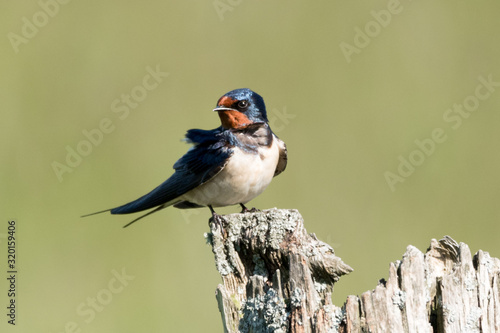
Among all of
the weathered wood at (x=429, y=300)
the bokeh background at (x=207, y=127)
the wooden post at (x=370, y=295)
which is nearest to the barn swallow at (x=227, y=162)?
the bokeh background at (x=207, y=127)

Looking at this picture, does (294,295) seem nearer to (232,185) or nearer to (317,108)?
(232,185)

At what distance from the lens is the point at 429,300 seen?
7.02ft

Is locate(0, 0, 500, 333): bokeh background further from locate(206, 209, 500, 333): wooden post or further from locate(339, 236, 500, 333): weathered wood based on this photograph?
locate(339, 236, 500, 333): weathered wood

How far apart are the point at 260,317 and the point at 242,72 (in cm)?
314

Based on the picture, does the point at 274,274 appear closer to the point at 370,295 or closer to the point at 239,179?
the point at 370,295

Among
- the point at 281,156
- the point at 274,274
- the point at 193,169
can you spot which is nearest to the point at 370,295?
the point at 274,274

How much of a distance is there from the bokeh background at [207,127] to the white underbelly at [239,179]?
1.06m

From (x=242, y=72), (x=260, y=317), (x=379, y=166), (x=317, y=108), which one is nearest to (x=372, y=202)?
(x=379, y=166)

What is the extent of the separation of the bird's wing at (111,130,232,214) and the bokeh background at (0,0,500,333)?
0.97m

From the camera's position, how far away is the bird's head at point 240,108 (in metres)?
3.67

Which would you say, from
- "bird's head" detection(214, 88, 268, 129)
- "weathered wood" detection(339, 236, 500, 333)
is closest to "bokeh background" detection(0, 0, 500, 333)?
"bird's head" detection(214, 88, 268, 129)

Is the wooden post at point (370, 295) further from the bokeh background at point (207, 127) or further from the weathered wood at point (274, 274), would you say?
the bokeh background at point (207, 127)

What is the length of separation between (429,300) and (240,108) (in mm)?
1808

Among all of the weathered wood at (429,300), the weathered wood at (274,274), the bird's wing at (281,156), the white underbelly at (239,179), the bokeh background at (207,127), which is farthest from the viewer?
the bokeh background at (207,127)
